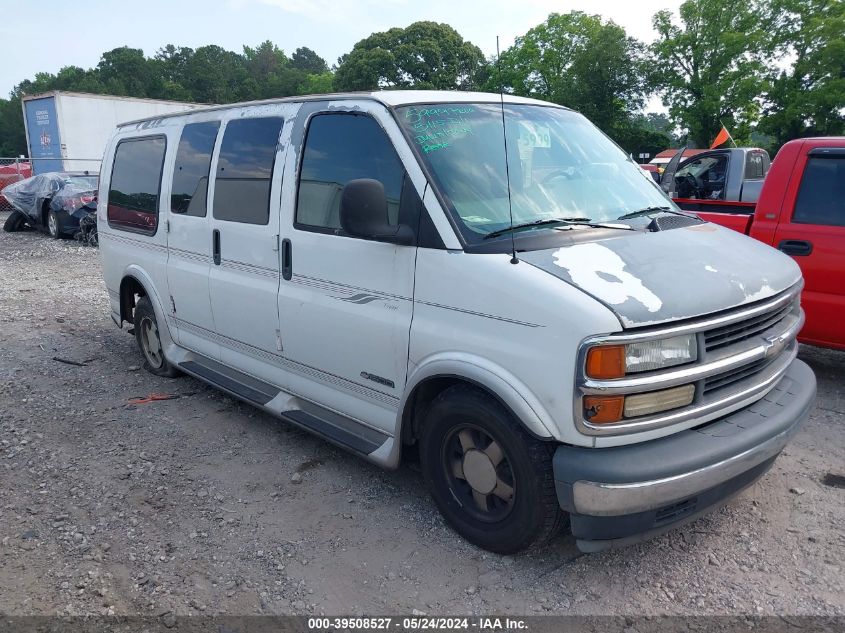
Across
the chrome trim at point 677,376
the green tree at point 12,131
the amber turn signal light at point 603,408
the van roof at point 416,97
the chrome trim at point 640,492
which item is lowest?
the green tree at point 12,131

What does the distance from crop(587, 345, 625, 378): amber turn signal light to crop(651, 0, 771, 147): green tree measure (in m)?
37.3

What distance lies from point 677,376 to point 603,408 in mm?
343

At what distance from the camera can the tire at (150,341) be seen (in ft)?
19.3

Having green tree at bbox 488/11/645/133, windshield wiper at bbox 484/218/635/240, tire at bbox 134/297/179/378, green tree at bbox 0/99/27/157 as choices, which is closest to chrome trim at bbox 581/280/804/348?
windshield wiper at bbox 484/218/635/240

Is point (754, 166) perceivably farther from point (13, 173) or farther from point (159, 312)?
point (13, 173)

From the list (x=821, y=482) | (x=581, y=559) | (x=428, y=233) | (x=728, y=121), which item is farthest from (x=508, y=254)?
(x=728, y=121)

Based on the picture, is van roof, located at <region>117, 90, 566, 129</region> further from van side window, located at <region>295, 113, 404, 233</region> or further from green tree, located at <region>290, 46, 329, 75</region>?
green tree, located at <region>290, 46, 329, 75</region>

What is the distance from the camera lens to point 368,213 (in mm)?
3135

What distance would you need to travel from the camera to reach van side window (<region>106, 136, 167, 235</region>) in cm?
548

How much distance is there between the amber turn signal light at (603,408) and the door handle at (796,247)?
3456mm

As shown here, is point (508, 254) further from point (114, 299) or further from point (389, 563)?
point (114, 299)

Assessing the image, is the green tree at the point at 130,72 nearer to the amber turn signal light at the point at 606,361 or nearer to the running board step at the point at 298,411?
the running board step at the point at 298,411

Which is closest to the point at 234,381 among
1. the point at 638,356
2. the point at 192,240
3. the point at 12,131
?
the point at 192,240

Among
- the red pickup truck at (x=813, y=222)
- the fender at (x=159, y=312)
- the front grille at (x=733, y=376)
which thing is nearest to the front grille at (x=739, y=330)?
the front grille at (x=733, y=376)
